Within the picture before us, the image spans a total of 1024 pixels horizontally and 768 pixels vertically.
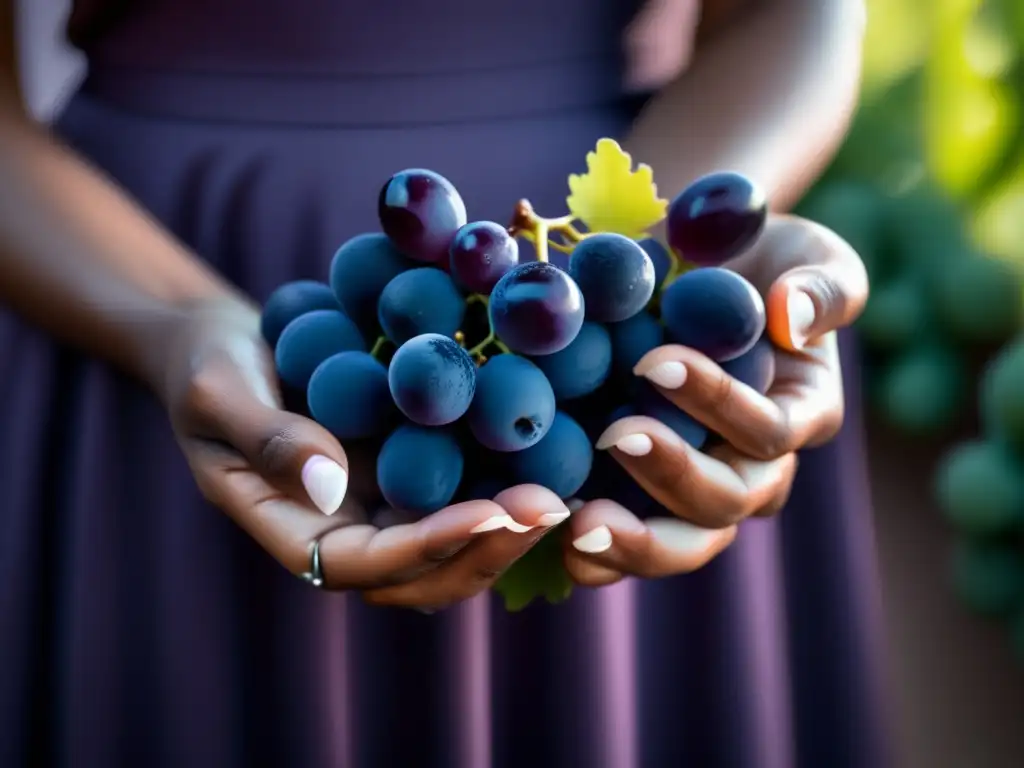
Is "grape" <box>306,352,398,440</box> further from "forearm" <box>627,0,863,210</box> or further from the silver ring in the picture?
"forearm" <box>627,0,863,210</box>

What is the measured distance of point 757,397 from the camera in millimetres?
409

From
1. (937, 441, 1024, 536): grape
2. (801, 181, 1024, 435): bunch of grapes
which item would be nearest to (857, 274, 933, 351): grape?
(801, 181, 1024, 435): bunch of grapes

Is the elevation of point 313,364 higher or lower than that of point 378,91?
lower

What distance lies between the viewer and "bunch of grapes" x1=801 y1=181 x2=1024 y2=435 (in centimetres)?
89

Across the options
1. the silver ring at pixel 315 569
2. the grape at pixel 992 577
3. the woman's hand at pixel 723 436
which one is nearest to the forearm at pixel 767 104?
the woman's hand at pixel 723 436

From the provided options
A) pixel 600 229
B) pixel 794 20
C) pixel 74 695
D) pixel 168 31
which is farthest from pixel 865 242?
pixel 74 695

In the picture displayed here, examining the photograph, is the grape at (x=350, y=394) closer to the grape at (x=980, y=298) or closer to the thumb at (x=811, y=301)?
the thumb at (x=811, y=301)

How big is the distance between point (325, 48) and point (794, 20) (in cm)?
33

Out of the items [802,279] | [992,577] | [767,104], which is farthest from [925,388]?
[802,279]

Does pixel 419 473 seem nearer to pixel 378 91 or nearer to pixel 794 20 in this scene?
pixel 378 91

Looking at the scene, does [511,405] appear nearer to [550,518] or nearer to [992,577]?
[550,518]

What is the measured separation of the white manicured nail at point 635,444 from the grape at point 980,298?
63 cm

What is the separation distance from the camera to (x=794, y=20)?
0.63 metres

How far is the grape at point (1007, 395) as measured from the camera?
0.82 meters
